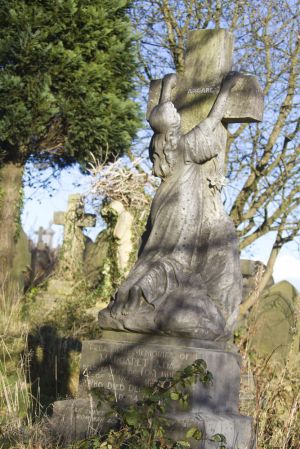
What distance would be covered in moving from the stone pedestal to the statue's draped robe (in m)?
0.29

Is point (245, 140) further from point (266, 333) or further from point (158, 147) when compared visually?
point (158, 147)

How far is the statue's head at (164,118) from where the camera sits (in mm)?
6621

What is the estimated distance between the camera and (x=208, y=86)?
6.98 m

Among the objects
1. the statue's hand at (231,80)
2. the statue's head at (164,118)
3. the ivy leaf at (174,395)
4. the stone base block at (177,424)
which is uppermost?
the statue's hand at (231,80)

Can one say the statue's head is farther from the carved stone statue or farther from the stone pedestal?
the stone pedestal

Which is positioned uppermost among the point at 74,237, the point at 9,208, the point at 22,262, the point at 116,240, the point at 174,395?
the point at 9,208

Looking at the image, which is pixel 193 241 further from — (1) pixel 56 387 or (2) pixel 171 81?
(1) pixel 56 387

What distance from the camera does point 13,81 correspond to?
1284 centimetres

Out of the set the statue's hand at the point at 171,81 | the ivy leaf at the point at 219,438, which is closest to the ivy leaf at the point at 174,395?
the ivy leaf at the point at 219,438

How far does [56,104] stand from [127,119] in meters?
1.28

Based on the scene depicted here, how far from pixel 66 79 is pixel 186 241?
7479 mm

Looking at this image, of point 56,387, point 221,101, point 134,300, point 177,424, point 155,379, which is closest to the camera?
point 177,424

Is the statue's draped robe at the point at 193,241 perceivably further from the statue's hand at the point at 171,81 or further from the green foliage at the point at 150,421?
the green foliage at the point at 150,421

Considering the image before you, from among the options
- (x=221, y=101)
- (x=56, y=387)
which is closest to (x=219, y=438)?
(x=221, y=101)
